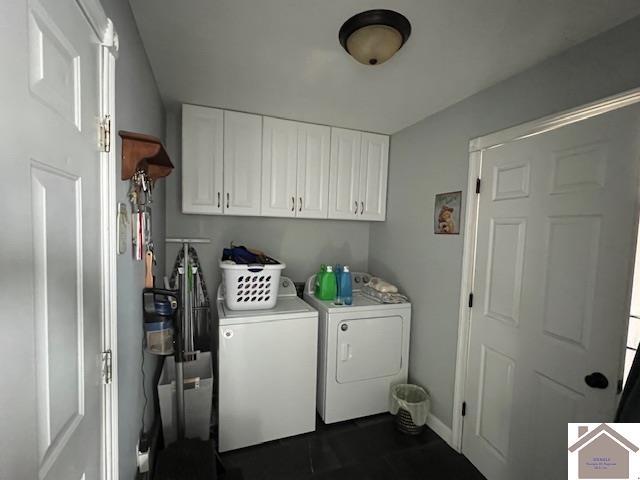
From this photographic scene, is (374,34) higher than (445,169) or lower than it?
higher

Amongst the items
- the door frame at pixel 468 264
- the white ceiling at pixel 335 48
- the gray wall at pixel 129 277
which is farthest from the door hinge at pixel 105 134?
the door frame at pixel 468 264

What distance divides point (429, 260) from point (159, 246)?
200 cm

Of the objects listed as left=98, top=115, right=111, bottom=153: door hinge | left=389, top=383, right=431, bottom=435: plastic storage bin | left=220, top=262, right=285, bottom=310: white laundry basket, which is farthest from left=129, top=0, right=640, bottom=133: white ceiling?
left=389, top=383, right=431, bottom=435: plastic storage bin

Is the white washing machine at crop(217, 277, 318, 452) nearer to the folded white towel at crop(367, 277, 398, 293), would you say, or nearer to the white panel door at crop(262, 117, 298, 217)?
the folded white towel at crop(367, 277, 398, 293)

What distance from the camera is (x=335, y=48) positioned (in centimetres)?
135

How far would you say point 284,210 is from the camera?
7.52 ft

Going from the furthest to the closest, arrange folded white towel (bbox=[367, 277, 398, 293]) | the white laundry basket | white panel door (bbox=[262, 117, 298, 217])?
folded white towel (bbox=[367, 277, 398, 293]) → white panel door (bbox=[262, 117, 298, 217]) → the white laundry basket

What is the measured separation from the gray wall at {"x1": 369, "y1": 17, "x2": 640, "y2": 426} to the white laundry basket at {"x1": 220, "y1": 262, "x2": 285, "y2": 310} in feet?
3.76

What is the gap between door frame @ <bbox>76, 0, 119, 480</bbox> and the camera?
0.87 meters

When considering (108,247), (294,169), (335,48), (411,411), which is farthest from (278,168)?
(411,411)

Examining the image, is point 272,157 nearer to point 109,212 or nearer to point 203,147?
point 203,147

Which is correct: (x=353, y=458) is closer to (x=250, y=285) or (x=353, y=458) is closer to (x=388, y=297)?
(x=388, y=297)

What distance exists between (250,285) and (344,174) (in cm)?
127

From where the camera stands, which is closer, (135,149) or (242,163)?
(135,149)
